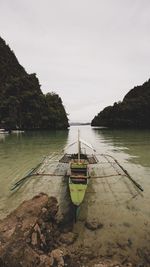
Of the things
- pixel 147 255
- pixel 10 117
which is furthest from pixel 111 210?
pixel 10 117

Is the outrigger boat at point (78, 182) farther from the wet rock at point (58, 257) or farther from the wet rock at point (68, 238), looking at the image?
the wet rock at point (58, 257)

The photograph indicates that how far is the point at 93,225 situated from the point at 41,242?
2.20 meters

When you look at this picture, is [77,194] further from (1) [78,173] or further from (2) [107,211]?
(1) [78,173]

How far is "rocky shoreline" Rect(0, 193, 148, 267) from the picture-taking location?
488 centimetres

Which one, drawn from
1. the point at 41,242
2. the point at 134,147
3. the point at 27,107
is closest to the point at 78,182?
the point at 41,242

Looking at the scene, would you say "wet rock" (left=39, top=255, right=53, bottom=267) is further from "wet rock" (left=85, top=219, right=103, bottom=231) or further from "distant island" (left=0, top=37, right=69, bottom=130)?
"distant island" (left=0, top=37, right=69, bottom=130)

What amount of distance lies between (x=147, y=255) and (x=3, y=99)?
8756cm

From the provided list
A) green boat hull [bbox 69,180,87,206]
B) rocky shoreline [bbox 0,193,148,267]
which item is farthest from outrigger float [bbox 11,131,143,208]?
rocky shoreline [bbox 0,193,148,267]

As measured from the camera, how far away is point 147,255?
A: 5629 millimetres

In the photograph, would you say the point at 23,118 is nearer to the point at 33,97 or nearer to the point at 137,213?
the point at 33,97

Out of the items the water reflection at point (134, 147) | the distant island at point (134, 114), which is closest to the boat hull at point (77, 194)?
the water reflection at point (134, 147)

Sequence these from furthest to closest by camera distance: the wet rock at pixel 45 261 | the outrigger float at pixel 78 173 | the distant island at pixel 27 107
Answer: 1. the distant island at pixel 27 107
2. the outrigger float at pixel 78 173
3. the wet rock at pixel 45 261

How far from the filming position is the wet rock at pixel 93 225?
703 cm

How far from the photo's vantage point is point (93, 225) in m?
7.15
